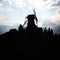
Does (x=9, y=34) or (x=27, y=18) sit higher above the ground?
(x=27, y=18)

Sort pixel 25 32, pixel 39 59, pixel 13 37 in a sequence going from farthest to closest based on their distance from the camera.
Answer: pixel 25 32 < pixel 13 37 < pixel 39 59

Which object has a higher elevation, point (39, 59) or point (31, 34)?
point (31, 34)

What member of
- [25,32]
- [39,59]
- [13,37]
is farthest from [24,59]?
[25,32]

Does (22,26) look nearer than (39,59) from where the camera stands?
No

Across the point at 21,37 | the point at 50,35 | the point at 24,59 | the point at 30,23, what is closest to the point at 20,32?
the point at 21,37

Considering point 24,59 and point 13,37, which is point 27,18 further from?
point 24,59

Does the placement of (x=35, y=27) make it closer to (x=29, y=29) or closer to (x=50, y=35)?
(x=29, y=29)

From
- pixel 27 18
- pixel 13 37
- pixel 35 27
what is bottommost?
pixel 13 37

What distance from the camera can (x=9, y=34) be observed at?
40.3 m

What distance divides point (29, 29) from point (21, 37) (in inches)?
159

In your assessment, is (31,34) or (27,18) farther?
(27,18)

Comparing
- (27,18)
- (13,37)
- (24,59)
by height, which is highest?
(27,18)

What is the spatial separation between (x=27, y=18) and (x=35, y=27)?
395 centimetres

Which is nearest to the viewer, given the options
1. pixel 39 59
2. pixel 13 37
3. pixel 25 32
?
pixel 39 59
